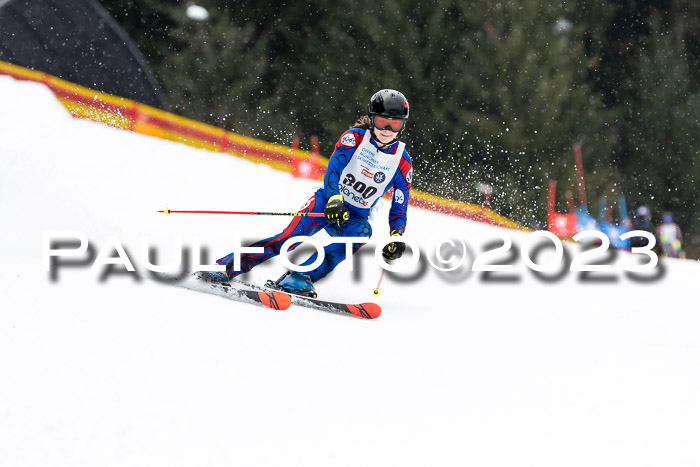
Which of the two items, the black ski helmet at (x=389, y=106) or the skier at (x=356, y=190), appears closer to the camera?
the black ski helmet at (x=389, y=106)

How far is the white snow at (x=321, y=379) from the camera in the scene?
2336 mm

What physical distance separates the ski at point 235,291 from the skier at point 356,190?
194 millimetres

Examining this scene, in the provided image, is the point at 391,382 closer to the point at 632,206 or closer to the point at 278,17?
the point at 278,17

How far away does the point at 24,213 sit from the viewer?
6.85m

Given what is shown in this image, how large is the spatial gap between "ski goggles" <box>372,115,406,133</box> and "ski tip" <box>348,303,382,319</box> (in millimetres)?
1170

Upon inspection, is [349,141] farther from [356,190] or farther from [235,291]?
[235,291]

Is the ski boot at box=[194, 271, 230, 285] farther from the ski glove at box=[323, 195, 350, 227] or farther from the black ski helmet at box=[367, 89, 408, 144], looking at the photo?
the black ski helmet at box=[367, 89, 408, 144]

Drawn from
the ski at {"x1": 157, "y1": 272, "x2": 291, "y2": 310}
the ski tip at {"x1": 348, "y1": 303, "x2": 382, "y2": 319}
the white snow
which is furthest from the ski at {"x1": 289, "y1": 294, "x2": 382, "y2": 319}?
the ski at {"x1": 157, "y1": 272, "x2": 291, "y2": 310}

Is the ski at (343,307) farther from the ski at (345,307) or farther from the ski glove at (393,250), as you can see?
the ski glove at (393,250)

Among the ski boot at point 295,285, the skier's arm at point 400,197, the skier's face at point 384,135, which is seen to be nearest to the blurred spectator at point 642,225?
the skier's arm at point 400,197

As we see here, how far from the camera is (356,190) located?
17.9 feet

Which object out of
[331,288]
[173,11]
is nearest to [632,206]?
[173,11]

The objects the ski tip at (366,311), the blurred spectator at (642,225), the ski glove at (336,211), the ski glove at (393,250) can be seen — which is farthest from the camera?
the blurred spectator at (642,225)

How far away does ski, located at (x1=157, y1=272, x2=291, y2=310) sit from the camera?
184 inches
